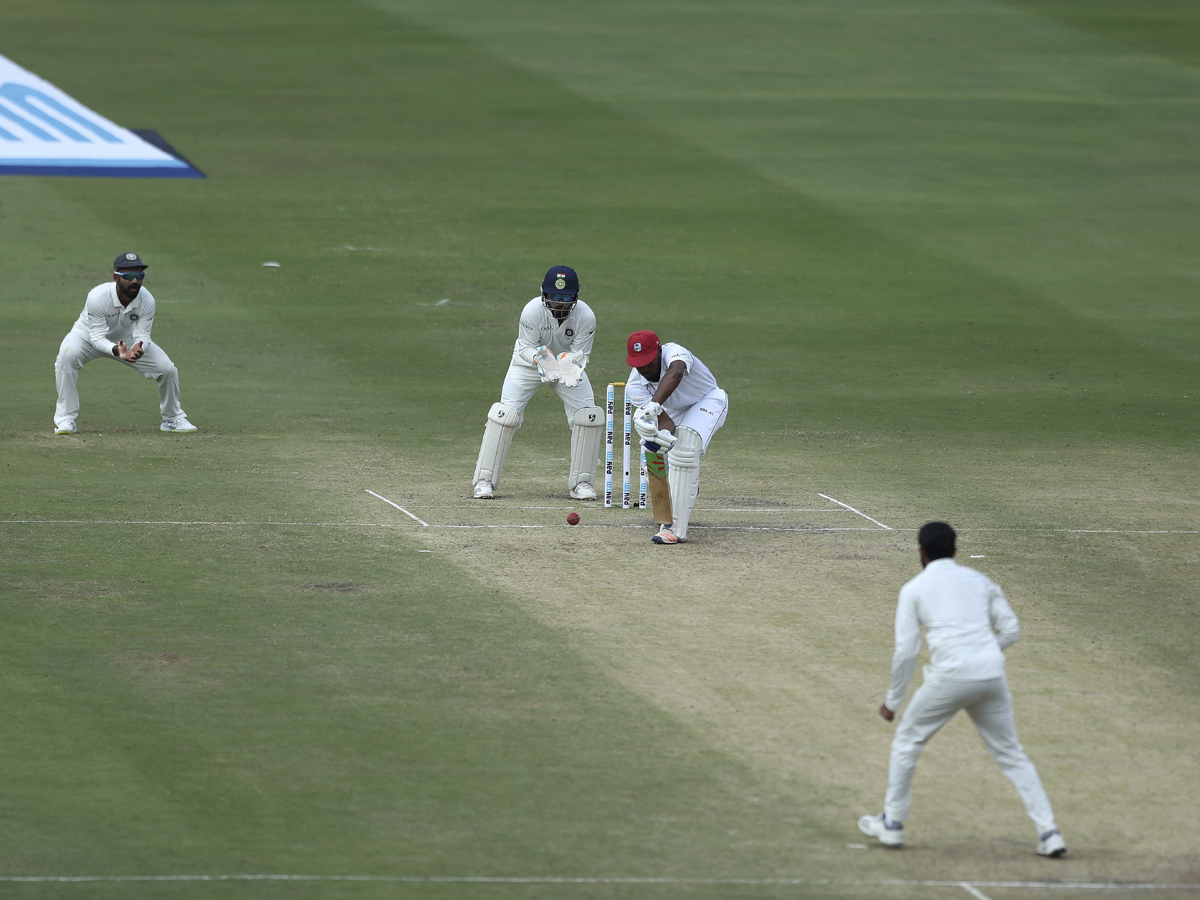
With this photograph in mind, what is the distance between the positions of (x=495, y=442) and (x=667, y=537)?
2318 millimetres

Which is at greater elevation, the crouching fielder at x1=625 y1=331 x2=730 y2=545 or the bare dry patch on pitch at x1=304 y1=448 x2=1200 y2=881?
the crouching fielder at x1=625 y1=331 x2=730 y2=545

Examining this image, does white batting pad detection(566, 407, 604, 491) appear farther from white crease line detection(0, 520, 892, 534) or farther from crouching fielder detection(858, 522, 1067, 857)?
crouching fielder detection(858, 522, 1067, 857)

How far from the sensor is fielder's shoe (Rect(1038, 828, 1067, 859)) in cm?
829

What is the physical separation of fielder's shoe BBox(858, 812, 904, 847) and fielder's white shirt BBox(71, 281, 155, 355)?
12.3 metres

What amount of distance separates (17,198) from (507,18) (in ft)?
50.1

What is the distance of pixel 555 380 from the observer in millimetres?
16125

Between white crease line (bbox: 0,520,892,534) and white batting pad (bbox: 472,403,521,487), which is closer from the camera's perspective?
white crease line (bbox: 0,520,892,534)

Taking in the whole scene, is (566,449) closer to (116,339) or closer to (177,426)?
(177,426)

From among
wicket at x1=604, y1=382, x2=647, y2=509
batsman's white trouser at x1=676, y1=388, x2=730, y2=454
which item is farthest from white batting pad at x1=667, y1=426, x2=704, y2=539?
wicket at x1=604, y1=382, x2=647, y2=509

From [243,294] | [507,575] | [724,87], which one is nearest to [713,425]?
[507,575]

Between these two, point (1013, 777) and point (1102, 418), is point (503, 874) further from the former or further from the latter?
point (1102, 418)

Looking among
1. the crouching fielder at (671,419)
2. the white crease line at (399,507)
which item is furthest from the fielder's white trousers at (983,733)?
the white crease line at (399,507)

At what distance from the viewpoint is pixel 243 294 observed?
26.7 metres

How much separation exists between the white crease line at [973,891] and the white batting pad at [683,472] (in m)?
6.49
